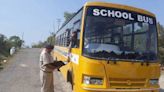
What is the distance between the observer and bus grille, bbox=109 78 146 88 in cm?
849

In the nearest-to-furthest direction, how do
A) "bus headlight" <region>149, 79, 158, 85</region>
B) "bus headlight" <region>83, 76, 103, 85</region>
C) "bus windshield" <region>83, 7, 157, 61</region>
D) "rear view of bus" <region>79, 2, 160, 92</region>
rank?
"bus headlight" <region>83, 76, 103, 85</region> → "rear view of bus" <region>79, 2, 160, 92</region> → "bus windshield" <region>83, 7, 157, 61</region> → "bus headlight" <region>149, 79, 158, 85</region>

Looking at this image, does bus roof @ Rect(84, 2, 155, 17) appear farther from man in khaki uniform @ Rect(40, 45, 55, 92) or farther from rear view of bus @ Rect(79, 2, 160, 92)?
man in khaki uniform @ Rect(40, 45, 55, 92)

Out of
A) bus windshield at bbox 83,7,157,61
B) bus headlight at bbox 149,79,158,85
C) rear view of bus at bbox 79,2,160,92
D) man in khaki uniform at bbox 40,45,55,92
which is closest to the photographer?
rear view of bus at bbox 79,2,160,92

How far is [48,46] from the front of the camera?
→ 9.97 m

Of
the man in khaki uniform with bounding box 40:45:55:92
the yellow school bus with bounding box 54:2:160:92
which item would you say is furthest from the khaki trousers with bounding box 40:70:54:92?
the yellow school bus with bounding box 54:2:160:92

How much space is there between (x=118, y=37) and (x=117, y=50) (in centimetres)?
55

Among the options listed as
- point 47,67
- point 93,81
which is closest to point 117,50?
point 93,81

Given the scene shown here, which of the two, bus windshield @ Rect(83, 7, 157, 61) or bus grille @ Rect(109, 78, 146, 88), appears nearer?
bus grille @ Rect(109, 78, 146, 88)

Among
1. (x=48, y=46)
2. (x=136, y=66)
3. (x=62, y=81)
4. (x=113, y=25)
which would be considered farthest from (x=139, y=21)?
(x=62, y=81)

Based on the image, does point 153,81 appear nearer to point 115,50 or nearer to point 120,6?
point 115,50

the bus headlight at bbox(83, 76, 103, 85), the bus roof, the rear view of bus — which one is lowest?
the bus headlight at bbox(83, 76, 103, 85)

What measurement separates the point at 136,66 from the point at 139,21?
147 cm

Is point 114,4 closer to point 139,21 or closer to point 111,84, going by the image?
point 139,21

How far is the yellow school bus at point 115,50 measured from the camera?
842 centimetres
